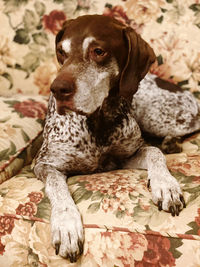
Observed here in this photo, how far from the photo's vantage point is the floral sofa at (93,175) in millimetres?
1179

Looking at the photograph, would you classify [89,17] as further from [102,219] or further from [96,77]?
[102,219]

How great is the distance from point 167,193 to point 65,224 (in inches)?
17.0

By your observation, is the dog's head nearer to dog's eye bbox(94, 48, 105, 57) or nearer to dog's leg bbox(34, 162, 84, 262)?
dog's eye bbox(94, 48, 105, 57)

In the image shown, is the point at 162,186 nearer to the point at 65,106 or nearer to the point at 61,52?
the point at 65,106

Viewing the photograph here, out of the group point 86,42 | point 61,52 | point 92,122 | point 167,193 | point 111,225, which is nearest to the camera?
point 111,225

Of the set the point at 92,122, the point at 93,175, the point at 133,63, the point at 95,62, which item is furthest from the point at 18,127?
the point at 133,63

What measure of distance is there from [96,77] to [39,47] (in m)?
1.03

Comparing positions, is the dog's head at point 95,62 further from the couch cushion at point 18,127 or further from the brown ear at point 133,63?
the couch cushion at point 18,127

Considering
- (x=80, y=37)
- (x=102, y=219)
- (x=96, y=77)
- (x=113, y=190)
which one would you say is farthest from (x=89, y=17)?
(x=102, y=219)

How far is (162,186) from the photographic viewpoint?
1.36m

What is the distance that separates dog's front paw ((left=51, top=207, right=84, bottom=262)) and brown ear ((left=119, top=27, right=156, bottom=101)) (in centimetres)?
A: 65

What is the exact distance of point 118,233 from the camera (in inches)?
47.3

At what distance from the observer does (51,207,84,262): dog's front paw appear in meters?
1.21

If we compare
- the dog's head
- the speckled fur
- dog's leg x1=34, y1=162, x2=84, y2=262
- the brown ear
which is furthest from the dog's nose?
the speckled fur
